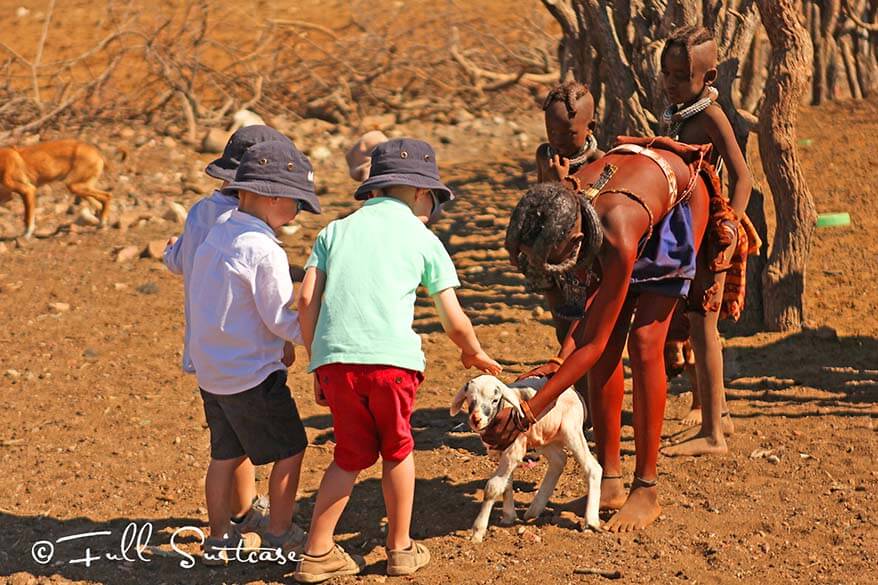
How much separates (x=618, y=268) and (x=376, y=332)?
0.84 m

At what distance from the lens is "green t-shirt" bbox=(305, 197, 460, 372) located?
4078 mm

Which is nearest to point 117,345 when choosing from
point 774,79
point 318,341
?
point 318,341

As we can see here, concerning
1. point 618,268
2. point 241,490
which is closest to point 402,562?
point 241,490

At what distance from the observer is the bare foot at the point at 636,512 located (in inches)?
182

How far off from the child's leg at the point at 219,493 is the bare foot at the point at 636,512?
55.6 inches

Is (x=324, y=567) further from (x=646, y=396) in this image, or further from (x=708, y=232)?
(x=708, y=232)

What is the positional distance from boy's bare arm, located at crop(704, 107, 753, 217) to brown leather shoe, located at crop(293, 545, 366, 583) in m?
2.22

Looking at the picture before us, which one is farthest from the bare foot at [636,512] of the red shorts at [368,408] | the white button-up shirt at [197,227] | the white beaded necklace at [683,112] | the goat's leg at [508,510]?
Result: the white button-up shirt at [197,227]

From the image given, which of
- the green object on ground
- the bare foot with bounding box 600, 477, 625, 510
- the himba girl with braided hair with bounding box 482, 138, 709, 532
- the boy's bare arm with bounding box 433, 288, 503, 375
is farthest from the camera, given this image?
the green object on ground

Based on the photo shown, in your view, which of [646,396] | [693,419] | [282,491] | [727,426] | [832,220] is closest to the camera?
[282,491]

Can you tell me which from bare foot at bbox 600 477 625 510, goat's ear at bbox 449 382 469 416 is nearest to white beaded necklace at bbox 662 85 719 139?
bare foot at bbox 600 477 625 510

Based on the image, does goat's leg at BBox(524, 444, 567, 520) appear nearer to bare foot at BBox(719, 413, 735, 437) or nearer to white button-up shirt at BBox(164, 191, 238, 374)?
bare foot at BBox(719, 413, 735, 437)

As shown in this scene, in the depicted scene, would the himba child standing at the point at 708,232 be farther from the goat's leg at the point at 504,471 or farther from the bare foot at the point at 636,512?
the goat's leg at the point at 504,471

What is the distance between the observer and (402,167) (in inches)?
166
